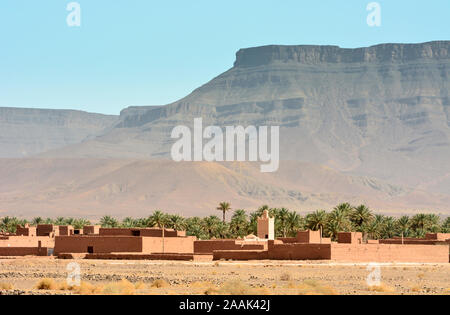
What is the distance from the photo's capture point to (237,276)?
50.4 m

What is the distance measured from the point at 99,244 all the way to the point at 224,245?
9188 millimetres

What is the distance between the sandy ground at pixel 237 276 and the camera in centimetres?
3862

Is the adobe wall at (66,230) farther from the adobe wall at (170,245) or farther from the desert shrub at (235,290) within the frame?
the desert shrub at (235,290)

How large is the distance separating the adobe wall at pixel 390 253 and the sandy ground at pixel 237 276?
2.29 meters

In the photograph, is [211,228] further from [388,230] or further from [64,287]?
[64,287]

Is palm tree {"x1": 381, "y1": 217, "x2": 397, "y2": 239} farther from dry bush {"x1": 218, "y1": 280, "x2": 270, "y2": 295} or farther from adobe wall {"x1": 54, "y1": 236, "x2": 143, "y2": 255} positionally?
dry bush {"x1": 218, "y1": 280, "x2": 270, "y2": 295}

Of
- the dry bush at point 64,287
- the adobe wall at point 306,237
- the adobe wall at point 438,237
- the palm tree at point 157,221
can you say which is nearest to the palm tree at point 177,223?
the palm tree at point 157,221

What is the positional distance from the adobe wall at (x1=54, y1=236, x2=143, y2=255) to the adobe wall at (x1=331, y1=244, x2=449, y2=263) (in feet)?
50.7

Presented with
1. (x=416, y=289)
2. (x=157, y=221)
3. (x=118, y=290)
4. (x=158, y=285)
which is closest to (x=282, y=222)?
(x=157, y=221)

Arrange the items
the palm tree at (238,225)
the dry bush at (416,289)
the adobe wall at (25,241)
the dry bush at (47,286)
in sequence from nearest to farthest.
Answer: the dry bush at (47,286), the dry bush at (416,289), the adobe wall at (25,241), the palm tree at (238,225)
